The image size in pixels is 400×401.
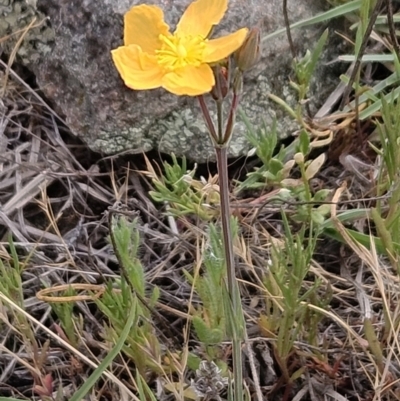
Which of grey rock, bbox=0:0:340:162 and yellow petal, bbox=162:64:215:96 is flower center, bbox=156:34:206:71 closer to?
yellow petal, bbox=162:64:215:96

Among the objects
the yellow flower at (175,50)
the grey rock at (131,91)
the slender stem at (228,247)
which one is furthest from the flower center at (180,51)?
the grey rock at (131,91)

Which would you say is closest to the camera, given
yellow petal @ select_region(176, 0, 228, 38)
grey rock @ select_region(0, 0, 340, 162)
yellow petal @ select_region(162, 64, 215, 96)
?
yellow petal @ select_region(162, 64, 215, 96)

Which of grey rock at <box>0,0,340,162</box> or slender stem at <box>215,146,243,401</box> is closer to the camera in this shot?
slender stem at <box>215,146,243,401</box>

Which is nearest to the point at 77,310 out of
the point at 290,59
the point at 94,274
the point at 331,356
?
the point at 94,274

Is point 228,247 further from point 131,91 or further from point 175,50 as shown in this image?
point 131,91

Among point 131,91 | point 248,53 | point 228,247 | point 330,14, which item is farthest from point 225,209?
point 330,14

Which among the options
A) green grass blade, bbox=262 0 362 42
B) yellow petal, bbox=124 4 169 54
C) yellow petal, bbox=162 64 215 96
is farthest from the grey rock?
yellow petal, bbox=162 64 215 96

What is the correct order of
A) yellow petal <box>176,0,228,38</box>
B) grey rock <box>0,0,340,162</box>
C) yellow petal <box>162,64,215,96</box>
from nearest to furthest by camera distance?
yellow petal <box>162,64,215,96</box> → yellow petal <box>176,0,228,38</box> → grey rock <box>0,0,340,162</box>

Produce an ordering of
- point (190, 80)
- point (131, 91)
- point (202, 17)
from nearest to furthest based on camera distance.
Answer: point (190, 80), point (202, 17), point (131, 91)
